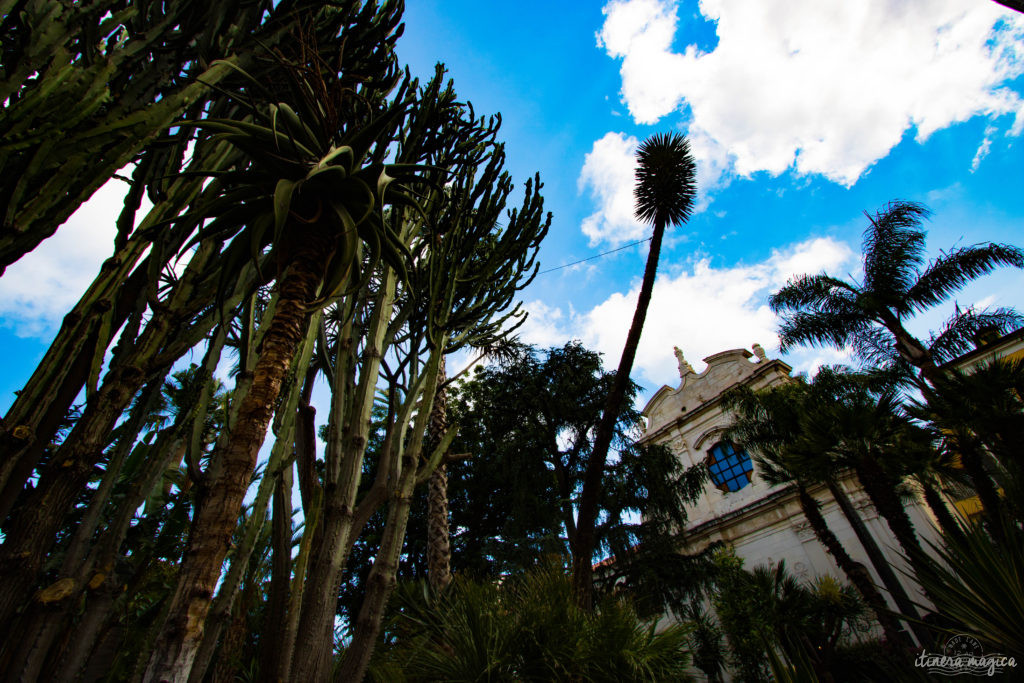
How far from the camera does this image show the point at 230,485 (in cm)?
164

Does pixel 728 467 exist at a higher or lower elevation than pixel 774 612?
higher

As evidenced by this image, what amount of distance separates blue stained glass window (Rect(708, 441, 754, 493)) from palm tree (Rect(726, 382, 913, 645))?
6.24 metres

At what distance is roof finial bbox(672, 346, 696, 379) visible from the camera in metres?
23.4

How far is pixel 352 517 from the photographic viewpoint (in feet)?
8.48

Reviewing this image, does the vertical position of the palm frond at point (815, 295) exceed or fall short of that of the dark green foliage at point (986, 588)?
it exceeds it

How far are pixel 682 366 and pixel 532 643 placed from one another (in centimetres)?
2245

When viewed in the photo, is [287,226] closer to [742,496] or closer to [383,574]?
[383,574]

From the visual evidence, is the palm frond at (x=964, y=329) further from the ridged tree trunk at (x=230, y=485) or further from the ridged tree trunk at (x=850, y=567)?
the ridged tree trunk at (x=230, y=485)

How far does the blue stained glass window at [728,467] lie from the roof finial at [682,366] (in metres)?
4.20

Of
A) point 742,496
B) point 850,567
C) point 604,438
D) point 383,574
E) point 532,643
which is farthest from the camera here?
point 742,496

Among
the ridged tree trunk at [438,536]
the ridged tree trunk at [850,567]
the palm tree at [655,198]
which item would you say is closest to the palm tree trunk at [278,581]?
the ridged tree trunk at [438,536]

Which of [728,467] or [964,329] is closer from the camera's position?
[964,329]

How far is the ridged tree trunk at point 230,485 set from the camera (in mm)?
1416

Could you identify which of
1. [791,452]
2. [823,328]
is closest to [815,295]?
[823,328]
